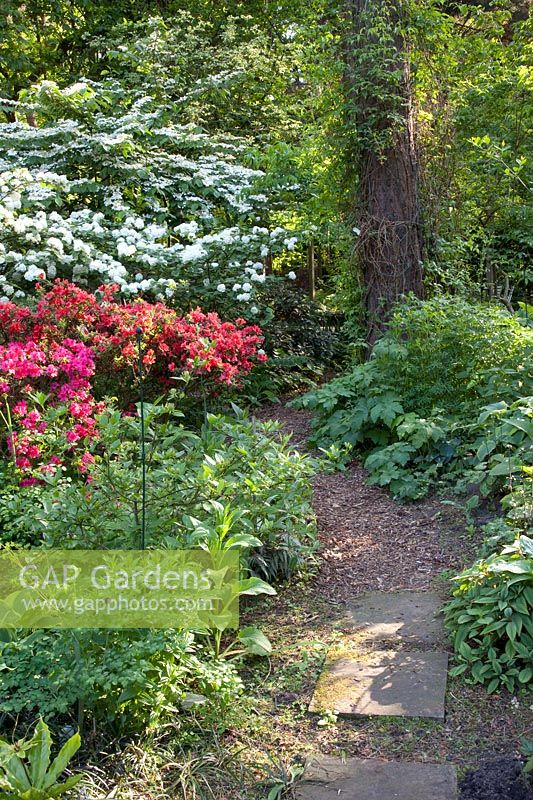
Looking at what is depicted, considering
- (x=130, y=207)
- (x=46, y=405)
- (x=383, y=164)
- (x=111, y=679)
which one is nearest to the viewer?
(x=111, y=679)

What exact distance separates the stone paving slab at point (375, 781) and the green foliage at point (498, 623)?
1.59 ft

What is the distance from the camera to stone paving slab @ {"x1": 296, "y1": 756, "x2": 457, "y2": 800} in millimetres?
2264

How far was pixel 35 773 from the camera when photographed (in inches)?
81.3

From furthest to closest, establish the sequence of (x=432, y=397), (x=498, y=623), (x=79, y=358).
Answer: (x=432, y=397), (x=79, y=358), (x=498, y=623)

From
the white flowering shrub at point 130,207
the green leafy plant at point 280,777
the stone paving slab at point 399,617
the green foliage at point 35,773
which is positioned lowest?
the stone paving slab at point 399,617

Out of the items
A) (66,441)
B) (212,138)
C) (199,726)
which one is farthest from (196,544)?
(212,138)

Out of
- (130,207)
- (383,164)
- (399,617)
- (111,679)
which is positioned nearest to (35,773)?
(111,679)

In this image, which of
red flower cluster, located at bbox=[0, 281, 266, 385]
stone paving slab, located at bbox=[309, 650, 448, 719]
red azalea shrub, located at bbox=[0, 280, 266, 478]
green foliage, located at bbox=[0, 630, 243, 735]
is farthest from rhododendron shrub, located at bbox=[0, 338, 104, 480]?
stone paving slab, located at bbox=[309, 650, 448, 719]

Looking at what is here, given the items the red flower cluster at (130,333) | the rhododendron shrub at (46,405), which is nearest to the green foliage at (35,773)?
the rhododendron shrub at (46,405)

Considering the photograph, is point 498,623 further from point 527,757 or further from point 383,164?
point 383,164

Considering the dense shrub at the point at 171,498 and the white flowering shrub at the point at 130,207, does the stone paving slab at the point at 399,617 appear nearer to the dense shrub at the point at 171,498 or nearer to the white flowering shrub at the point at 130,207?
the dense shrub at the point at 171,498

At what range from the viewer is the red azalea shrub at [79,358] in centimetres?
410

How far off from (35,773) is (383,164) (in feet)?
19.1

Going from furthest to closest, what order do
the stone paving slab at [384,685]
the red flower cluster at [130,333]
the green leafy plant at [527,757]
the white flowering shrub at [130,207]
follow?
the white flowering shrub at [130,207] → the red flower cluster at [130,333] → the stone paving slab at [384,685] → the green leafy plant at [527,757]
